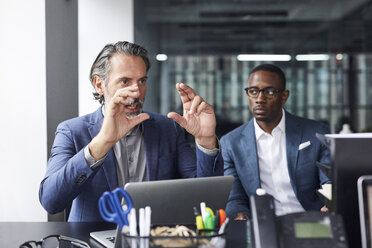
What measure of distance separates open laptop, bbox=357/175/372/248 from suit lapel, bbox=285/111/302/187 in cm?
157

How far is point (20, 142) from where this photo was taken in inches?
101

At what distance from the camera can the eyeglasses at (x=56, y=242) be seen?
1231 millimetres

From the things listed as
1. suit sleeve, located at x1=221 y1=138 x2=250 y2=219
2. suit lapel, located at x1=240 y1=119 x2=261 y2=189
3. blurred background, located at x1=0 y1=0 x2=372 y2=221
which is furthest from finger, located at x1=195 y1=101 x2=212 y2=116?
blurred background, located at x1=0 y1=0 x2=372 y2=221

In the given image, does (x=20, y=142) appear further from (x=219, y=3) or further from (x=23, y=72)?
(x=219, y=3)

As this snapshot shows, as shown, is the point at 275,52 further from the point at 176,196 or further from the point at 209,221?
the point at 209,221

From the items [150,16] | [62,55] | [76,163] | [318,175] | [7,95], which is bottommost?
[318,175]

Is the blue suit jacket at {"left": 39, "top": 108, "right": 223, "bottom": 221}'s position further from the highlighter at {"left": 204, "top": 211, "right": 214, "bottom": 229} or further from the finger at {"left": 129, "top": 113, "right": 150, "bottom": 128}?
the highlighter at {"left": 204, "top": 211, "right": 214, "bottom": 229}

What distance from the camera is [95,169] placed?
5.32 ft

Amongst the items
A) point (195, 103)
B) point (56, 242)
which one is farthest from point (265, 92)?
point (56, 242)

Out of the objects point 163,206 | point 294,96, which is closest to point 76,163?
point 163,206

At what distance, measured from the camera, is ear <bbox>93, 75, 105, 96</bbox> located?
2023 mm

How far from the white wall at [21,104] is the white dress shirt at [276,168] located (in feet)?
4.77

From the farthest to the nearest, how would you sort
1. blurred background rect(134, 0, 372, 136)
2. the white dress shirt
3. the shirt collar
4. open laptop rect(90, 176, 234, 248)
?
blurred background rect(134, 0, 372, 136) < the shirt collar < the white dress shirt < open laptop rect(90, 176, 234, 248)

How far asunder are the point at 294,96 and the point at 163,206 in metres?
6.91
